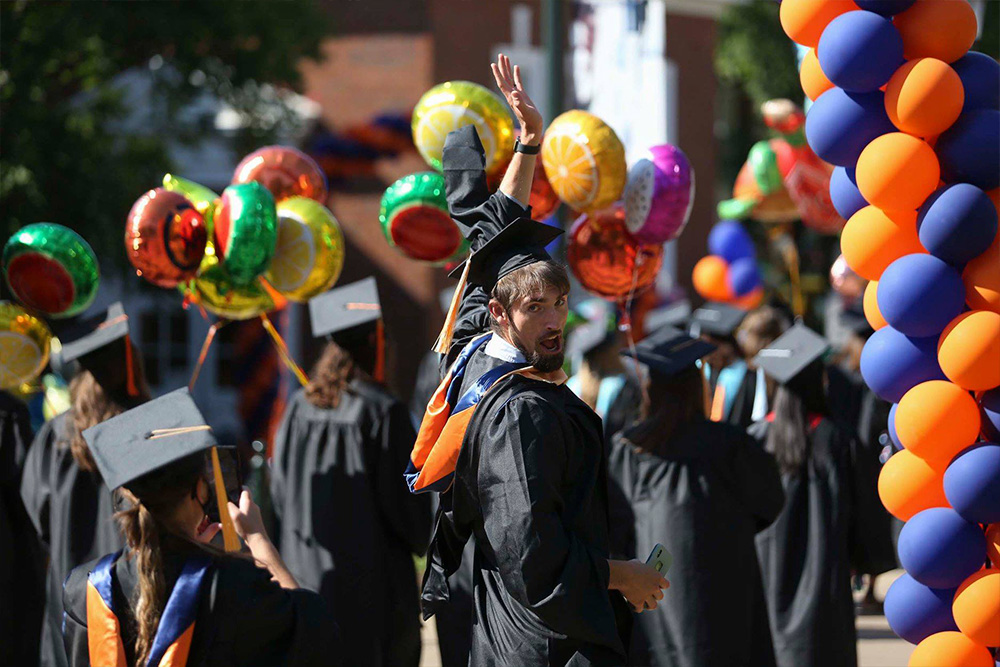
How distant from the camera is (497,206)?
12.8ft

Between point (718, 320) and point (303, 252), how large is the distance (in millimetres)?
2970

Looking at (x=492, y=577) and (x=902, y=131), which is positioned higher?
(x=902, y=131)

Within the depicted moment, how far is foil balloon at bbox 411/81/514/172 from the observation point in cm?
507

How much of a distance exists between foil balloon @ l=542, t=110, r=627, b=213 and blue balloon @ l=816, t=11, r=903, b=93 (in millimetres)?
1177

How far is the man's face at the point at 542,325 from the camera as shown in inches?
129

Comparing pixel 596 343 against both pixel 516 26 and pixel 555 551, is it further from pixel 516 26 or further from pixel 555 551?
pixel 516 26

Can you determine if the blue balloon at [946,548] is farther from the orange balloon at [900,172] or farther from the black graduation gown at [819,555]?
the black graduation gown at [819,555]

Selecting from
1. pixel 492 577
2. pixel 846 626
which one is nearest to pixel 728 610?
pixel 846 626

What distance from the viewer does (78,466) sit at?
5.30 meters

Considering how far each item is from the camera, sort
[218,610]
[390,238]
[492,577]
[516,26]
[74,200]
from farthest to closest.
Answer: [516,26] < [74,200] < [390,238] < [492,577] < [218,610]

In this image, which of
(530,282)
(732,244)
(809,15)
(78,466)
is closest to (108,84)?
(732,244)

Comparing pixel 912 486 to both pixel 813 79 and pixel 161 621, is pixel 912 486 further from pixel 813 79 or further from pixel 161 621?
pixel 161 621

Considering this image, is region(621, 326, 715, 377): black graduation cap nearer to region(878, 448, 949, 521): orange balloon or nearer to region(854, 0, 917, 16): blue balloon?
region(878, 448, 949, 521): orange balloon

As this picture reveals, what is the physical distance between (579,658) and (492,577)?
0.34m
